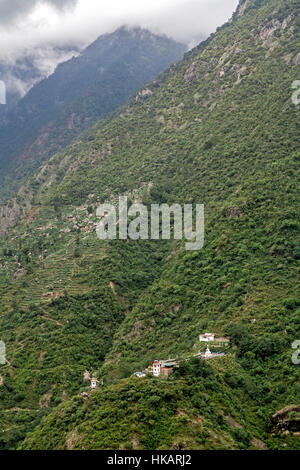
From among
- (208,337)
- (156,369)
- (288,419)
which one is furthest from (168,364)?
(288,419)

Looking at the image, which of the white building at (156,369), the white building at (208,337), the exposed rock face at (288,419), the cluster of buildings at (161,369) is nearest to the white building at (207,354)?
the white building at (208,337)

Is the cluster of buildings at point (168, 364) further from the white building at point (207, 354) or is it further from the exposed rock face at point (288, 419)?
the exposed rock face at point (288, 419)

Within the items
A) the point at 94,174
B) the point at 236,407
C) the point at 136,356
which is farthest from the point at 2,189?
the point at 236,407

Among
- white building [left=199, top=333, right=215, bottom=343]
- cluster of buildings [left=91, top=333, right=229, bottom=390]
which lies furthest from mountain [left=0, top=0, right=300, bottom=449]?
white building [left=199, top=333, right=215, bottom=343]

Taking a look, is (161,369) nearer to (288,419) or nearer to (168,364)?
(168,364)

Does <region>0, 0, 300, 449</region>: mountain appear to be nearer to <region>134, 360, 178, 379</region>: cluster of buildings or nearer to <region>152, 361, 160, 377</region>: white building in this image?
<region>134, 360, 178, 379</region>: cluster of buildings
